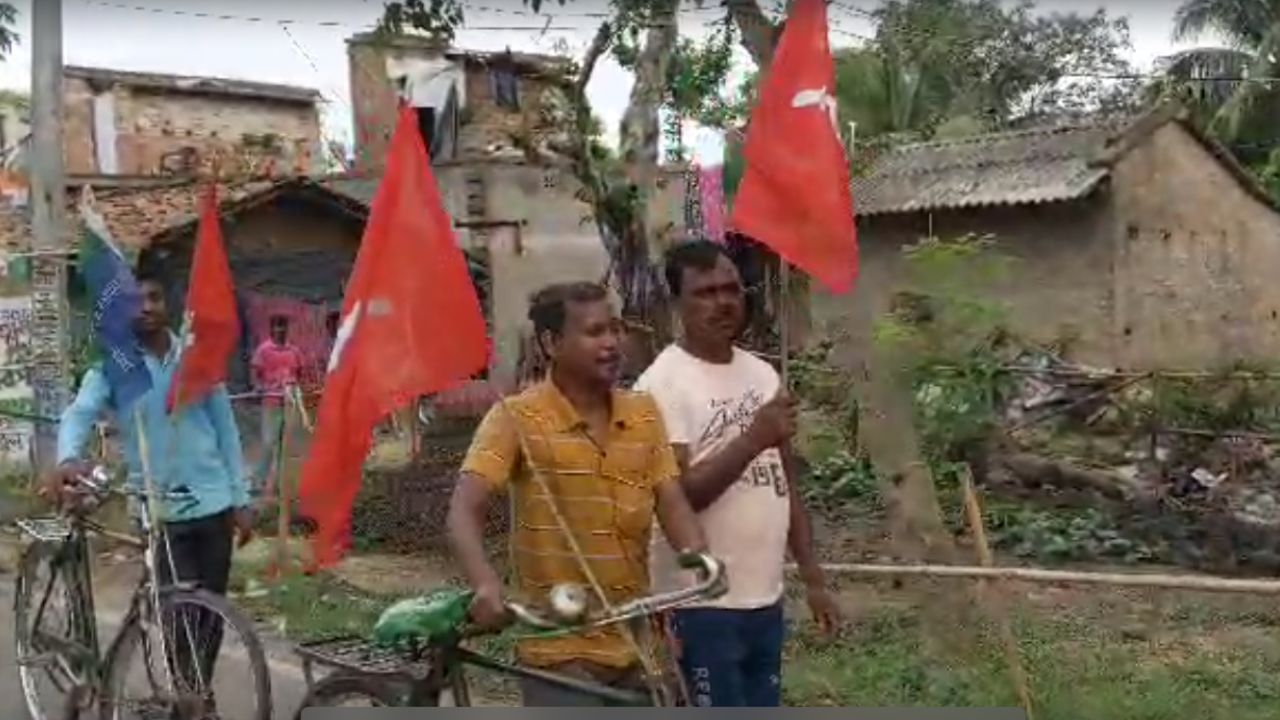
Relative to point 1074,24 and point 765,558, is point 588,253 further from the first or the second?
point 765,558

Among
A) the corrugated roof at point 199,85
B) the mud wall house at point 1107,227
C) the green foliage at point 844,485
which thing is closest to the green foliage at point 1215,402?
the green foliage at point 844,485

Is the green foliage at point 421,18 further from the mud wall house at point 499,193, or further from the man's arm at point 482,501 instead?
the mud wall house at point 499,193

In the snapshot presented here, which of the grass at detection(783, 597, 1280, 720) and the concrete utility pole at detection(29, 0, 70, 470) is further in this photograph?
the concrete utility pole at detection(29, 0, 70, 470)

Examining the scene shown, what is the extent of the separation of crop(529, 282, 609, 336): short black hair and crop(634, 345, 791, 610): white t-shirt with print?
326 mm

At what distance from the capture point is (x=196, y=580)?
4.94 meters

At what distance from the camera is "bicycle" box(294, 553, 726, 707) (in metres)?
2.94

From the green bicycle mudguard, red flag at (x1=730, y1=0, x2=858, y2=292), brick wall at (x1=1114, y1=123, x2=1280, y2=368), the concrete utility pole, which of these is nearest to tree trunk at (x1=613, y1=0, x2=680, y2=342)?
the concrete utility pole

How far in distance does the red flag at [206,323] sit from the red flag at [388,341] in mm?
1136

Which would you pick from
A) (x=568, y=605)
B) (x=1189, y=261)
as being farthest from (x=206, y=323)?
(x=1189, y=261)

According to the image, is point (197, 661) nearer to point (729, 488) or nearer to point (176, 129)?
point (729, 488)

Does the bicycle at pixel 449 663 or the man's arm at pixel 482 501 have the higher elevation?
the man's arm at pixel 482 501

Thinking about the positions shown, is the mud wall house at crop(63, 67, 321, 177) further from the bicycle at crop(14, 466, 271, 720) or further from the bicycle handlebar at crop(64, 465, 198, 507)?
the bicycle handlebar at crop(64, 465, 198, 507)

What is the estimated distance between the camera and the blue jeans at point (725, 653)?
135 inches

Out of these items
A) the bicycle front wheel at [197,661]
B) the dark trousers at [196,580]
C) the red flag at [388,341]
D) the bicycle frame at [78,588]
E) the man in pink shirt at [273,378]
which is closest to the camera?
the red flag at [388,341]
